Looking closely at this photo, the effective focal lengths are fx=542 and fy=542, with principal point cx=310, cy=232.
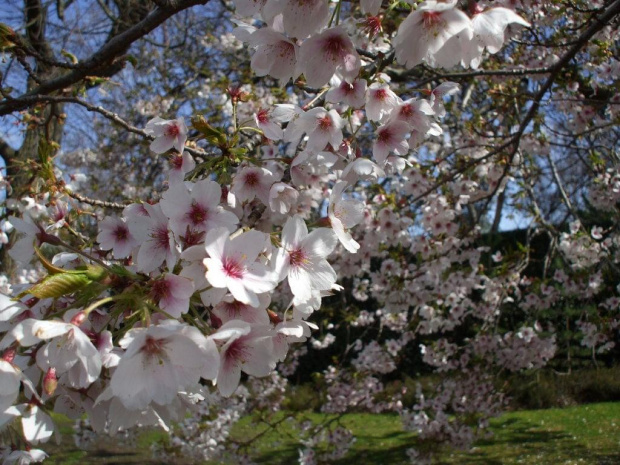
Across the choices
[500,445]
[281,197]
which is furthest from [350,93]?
[500,445]

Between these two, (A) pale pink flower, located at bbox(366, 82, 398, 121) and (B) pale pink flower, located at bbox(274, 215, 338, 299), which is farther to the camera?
(A) pale pink flower, located at bbox(366, 82, 398, 121)

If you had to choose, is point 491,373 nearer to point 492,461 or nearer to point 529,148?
point 492,461

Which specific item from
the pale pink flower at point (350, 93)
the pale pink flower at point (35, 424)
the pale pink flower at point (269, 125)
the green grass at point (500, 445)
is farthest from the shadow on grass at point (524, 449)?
the pale pink flower at point (35, 424)

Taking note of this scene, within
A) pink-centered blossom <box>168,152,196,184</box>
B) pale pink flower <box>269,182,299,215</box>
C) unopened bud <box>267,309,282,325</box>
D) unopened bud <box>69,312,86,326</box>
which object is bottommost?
→ unopened bud <box>267,309,282,325</box>

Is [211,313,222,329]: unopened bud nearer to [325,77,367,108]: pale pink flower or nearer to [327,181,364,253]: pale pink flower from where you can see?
[327,181,364,253]: pale pink flower

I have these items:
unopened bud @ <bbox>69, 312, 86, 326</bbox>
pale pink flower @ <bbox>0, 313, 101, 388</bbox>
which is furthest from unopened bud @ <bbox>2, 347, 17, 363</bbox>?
unopened bud @ <bbox>69, 312, 86, 326</bbox>

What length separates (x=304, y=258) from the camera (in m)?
1.02

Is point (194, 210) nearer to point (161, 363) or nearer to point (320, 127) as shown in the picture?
point (161, 363)

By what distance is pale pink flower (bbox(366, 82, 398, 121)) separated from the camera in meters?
1.33

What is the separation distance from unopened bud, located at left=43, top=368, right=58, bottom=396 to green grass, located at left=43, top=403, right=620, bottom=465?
5034mm

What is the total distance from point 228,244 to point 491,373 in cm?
512

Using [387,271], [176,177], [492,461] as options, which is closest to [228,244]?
[176,177]

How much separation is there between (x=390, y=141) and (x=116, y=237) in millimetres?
Result: 754

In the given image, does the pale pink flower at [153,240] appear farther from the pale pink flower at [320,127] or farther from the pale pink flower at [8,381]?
the pale pink flower at [320,127]
